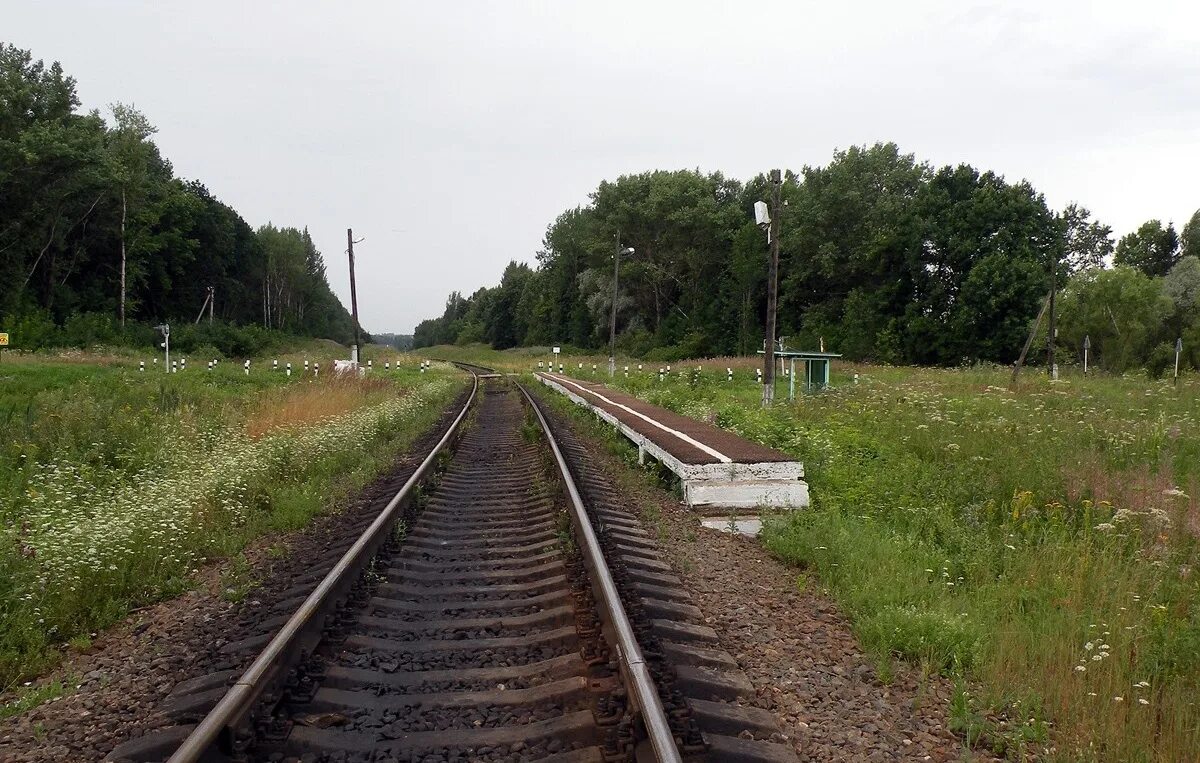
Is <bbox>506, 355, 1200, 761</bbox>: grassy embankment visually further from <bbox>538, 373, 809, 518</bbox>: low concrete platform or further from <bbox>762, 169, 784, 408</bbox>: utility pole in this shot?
<bbox>762, 169, 784, 408</bbox>: utility pole

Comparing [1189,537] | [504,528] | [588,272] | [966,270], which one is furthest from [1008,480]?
[588,272]

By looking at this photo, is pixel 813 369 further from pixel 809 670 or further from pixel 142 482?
pixel 809 670

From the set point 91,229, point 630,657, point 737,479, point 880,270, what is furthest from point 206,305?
point 630,657

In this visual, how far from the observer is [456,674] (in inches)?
151

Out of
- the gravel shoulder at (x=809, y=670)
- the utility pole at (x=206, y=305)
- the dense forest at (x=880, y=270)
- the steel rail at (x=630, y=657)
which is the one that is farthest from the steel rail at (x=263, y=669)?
the utility pole at (x=206, y=305)

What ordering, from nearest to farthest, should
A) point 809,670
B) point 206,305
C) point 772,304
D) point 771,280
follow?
point 809,670 < point 772,304 < point 771,280 < point 206,305

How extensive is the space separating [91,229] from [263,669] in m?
59.9

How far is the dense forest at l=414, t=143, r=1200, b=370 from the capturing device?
44.8m

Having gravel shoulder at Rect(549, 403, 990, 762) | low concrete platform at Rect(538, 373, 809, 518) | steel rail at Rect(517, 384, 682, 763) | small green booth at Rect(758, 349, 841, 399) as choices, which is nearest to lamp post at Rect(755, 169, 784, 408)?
small green booth at Rect(758, 349, 841, 399)

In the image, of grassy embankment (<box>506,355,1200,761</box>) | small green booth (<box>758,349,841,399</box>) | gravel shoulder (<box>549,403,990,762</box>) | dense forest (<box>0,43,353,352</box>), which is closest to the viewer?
gravel shoulder (<box>549,403,990,762</box>)

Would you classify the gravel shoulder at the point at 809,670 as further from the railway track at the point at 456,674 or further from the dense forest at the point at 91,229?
the dense forest at the point at 91,229

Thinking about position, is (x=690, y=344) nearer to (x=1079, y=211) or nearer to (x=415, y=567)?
(x=1079, y=211)

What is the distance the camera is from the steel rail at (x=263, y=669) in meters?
2.81

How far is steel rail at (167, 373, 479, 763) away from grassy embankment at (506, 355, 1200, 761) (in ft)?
9.85
